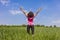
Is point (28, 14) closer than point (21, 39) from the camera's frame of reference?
No

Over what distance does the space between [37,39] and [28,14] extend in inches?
72.9

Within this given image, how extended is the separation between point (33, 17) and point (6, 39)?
225 cm

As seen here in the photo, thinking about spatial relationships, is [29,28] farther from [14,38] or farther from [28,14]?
[14,38]

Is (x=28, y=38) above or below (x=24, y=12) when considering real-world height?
below

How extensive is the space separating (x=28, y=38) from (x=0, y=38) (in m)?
1.64

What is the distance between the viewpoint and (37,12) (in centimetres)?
1322

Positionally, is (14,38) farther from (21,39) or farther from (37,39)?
(37,39)

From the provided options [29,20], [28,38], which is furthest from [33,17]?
[28,38]

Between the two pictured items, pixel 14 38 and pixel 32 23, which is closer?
pixel 14 38

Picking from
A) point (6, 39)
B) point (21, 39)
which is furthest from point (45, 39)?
point (6, 39)

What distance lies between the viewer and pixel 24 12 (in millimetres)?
13141

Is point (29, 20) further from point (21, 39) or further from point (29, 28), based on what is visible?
point (21, 39)

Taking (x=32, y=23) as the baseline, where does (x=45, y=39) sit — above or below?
below

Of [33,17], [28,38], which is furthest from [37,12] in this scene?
[28,38]
